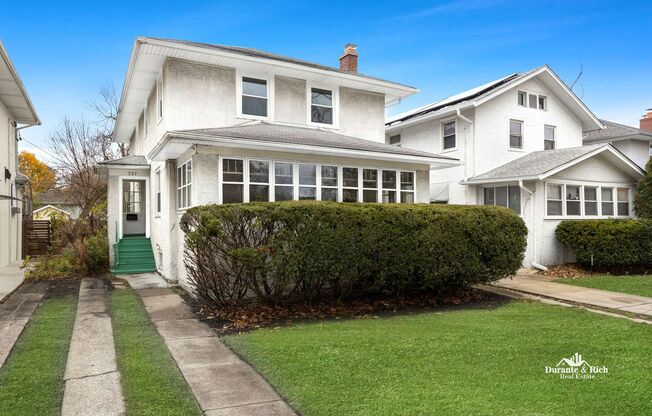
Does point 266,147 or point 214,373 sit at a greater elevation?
point 266,147

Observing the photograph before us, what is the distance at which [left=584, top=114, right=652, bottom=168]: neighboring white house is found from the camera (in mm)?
21969

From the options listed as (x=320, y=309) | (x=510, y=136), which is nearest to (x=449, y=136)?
(x=510, y=136)

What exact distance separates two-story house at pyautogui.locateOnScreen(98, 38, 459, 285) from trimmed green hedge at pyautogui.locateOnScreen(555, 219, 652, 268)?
577 cm

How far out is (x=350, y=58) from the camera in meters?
16.9

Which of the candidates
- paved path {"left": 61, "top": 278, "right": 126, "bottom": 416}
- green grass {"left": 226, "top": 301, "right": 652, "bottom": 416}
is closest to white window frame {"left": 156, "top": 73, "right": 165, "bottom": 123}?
paved path {"left": 61, "top": 278, "right": 126, "bottom": 416}

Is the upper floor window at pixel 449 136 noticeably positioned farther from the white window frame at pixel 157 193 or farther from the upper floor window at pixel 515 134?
the white window frame at pixel 157 193

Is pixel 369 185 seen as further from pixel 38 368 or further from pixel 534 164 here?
pixel 38 368

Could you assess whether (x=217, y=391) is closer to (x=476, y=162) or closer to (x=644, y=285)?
(x=644, y=285)

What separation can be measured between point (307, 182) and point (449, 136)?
925 cm

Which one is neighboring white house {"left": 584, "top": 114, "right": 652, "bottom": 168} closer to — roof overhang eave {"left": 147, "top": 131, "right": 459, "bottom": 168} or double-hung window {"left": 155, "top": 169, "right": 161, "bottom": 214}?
roof overhang eave {"left": 147, "top": 131, "right": 459, "bottom": 168}

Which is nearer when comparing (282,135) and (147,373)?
(147,373)

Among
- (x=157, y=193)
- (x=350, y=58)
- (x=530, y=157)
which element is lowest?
(x=157, y=193)

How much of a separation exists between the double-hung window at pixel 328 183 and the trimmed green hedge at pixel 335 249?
270 cm

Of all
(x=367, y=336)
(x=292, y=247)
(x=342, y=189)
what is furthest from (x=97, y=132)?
(x=367, y=336)
